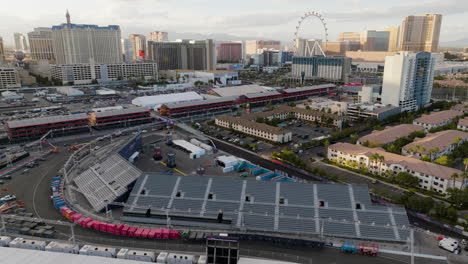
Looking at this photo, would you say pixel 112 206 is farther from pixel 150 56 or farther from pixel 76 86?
pixel 150 56

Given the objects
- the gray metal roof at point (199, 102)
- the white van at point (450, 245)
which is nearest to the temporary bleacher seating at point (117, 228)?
the white van at point (450, 245)

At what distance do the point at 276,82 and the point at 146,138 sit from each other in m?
104

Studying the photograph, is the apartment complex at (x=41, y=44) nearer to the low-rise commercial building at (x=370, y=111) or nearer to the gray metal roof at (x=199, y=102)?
the gray metal roof at (x=199, y=102)

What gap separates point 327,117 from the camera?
242 ft

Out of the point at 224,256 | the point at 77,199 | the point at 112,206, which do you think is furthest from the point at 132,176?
the point at 224,256

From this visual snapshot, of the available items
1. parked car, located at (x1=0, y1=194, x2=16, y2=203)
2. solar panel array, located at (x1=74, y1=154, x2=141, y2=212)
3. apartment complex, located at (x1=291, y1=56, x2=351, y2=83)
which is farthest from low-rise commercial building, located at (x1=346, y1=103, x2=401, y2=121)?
parked car, located at (x1=0, y1=194, x2=16, y2=203)

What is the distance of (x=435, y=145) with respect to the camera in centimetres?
5241

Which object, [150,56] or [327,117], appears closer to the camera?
[327,117]

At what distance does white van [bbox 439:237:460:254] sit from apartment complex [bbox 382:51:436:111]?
63647mm

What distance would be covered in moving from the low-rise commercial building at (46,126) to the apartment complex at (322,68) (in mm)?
114553

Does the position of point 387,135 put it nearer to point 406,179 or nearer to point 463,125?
point 406,179

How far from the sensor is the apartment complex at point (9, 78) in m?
127

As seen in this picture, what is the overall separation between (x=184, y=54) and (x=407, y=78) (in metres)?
134

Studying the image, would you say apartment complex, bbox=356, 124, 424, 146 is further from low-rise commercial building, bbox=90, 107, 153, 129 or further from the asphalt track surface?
low-rise commercial building, bbox=90, 107, 153, 129
